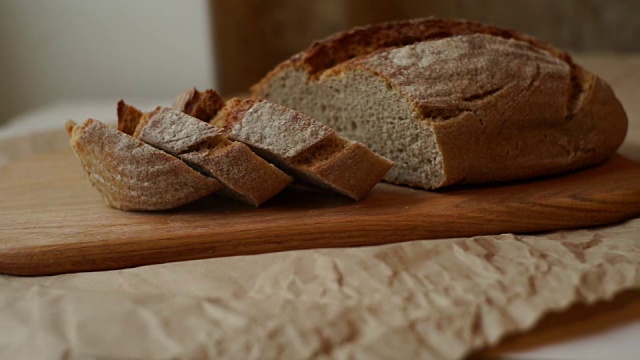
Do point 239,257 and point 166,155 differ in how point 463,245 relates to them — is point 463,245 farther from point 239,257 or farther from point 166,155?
point 166,155

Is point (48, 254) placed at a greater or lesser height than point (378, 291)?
lesser

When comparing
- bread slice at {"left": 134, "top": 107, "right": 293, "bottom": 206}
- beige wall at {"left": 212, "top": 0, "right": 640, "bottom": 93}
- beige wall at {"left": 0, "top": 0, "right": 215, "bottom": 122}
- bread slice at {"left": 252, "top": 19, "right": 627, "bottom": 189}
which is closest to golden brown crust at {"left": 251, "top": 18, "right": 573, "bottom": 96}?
bread slice at {"left": 252, "top": 19, "right": 627, "bottom": 189}

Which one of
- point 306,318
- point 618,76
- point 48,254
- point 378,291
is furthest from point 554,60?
point 618,76

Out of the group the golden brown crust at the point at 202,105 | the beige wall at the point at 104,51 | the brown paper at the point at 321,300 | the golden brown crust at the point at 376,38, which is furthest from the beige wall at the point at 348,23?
the brown paper at the point at 321,300

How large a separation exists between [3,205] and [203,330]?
3.44 feet

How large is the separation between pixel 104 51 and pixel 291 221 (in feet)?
11.2

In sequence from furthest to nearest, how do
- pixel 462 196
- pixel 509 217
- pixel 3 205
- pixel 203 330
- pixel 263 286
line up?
pixel 3 205 < pixel 462 196 < pixel 509 217 < pixel 263 286 < pixel 203 330

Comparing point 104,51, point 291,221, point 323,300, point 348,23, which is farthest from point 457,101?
point 348,23

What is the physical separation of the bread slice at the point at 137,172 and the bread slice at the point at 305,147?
0.51 ft

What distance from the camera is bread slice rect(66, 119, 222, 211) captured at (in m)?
1.94

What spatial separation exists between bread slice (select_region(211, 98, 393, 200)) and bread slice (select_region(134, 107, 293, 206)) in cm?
4

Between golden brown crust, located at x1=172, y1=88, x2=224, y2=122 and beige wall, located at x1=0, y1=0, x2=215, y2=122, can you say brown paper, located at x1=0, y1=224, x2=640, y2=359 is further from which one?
beige wall, located at x1=0, y1=0, x2=215, y2=122

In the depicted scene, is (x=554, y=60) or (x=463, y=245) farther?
(x=554, y=60)

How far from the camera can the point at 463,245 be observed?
68.6 inches
